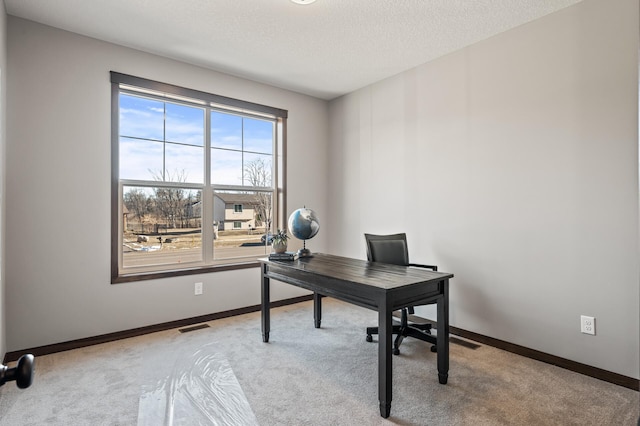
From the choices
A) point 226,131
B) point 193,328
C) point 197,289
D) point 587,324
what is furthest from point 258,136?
point 587,324

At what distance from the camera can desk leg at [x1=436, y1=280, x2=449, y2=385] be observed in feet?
7.76

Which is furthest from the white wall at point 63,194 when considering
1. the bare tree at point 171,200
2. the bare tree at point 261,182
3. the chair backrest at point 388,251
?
the chair backrest at point 388,251

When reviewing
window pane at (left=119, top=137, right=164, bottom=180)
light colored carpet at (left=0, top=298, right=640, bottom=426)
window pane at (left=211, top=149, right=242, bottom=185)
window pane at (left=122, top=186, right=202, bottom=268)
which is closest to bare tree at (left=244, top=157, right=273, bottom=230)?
window pane at (left=211, top=149, right=242, bottom=185)

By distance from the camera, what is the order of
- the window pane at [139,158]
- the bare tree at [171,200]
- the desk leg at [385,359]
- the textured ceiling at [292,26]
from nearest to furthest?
the desk leg at [385,359] → the textured ceiling at [292,26] → the window pane at [139,158] → the bare tree at [171,200]

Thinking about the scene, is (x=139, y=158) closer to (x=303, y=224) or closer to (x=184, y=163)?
(x=184, y=163)

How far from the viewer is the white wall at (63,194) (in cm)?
284

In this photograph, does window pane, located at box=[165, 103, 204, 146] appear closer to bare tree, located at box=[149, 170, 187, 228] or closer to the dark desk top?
bare tree, located at box=[149, 170, 187, 228]

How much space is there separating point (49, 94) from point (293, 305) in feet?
10.6

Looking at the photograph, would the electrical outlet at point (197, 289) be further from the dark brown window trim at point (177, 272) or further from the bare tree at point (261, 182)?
the bare tree at point (261, 182)

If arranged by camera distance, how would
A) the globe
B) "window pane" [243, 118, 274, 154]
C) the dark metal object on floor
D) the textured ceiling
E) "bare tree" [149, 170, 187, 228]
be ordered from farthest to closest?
"window pane" [243, 118, 274, 154] < "bare tree" [149, 170, 187, 228] < the globe < the textured ceiling < the dark metal object on floor

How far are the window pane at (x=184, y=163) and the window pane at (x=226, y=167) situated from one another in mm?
142

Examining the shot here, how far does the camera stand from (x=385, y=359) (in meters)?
2.00

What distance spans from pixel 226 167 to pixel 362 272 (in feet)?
7.60

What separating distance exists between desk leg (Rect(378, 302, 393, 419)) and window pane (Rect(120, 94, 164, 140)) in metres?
2.92
